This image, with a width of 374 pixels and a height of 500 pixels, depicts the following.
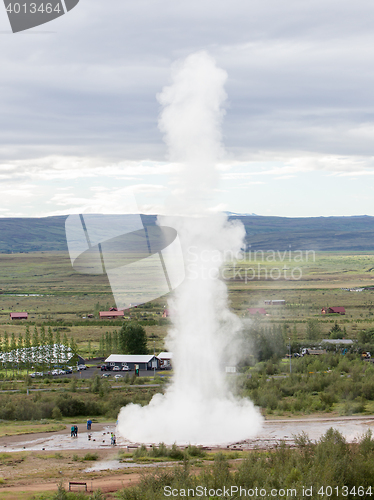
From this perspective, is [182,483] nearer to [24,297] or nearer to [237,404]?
[237,404]

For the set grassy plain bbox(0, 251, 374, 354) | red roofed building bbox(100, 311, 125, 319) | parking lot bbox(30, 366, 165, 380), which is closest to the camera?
parking lot bbox(30, 366, 165, 380)

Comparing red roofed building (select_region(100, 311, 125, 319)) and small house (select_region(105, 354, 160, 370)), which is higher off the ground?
red roofed building (select_region(100, 311, 125, 319))

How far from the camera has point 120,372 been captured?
60812mm

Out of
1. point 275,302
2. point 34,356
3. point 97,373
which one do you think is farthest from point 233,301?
point 97,373

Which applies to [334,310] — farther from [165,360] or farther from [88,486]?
[88,486]

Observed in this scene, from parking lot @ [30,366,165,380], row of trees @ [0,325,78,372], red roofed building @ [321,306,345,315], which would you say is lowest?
parking lot @ [30,366,165,380]

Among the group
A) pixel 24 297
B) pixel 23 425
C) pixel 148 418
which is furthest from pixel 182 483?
pixel 24 297

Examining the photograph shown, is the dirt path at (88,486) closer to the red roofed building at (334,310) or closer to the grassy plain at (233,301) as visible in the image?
the grassy plain at (233,301)

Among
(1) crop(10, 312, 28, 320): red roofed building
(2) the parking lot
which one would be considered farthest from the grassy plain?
(2) the parking lot

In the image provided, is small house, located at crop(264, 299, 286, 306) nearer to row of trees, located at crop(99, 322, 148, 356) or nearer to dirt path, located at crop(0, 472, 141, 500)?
row of trees, located at crop(99, 322, 148, 356)

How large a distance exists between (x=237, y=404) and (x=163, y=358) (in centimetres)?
2674

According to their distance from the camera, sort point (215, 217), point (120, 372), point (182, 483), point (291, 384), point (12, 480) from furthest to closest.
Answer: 1. point (120, 372)
2. point (291, 384)
3. point (215, 217)
4. point (12, 480)
5. point (182, 483)

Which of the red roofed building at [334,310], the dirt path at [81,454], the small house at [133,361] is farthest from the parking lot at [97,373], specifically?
the red roofed building at [334,310]

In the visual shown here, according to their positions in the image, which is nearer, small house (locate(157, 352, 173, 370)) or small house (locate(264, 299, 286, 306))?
small house (locate(157, 352, 173, 370))
